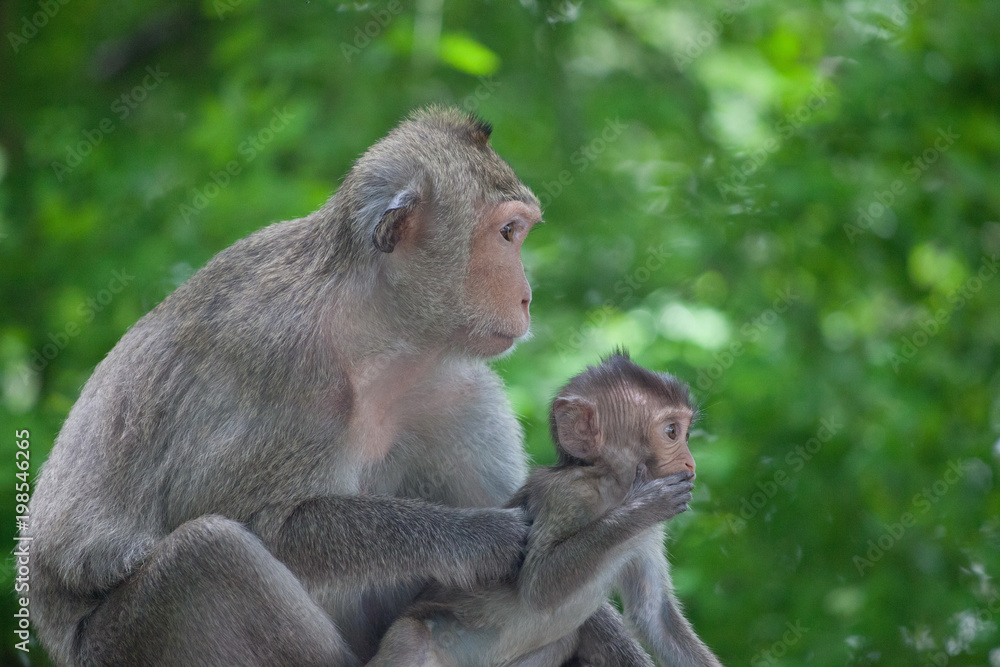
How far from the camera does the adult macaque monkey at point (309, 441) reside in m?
3.42

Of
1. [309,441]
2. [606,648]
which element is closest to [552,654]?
[606,648]

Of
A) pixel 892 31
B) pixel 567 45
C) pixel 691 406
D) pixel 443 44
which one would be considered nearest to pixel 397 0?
pixel 443 44

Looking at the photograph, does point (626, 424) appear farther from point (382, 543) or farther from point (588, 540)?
point (382, 543)

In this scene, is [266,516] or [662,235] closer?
[266,516]

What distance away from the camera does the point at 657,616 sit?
12.5 ft

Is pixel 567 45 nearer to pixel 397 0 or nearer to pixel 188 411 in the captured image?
pixel 397 0

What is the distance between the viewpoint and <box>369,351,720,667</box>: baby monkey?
3264 mm

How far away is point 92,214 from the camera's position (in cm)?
638

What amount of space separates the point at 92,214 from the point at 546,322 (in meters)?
2.77

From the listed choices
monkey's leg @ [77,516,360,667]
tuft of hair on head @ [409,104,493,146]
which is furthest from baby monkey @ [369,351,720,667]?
tuft of hair on head @ [409,104,493,146]

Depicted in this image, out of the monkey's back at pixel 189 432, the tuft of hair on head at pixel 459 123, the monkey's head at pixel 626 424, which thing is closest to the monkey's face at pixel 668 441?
the monkey's head at pixel 626 424

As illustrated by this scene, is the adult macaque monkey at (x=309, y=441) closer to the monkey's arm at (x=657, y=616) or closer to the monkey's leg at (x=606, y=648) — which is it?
the monkey's leg at (x=606, y=648)

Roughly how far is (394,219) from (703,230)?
346 centimetres

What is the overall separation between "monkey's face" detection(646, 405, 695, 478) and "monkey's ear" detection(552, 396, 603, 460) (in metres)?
0.18
